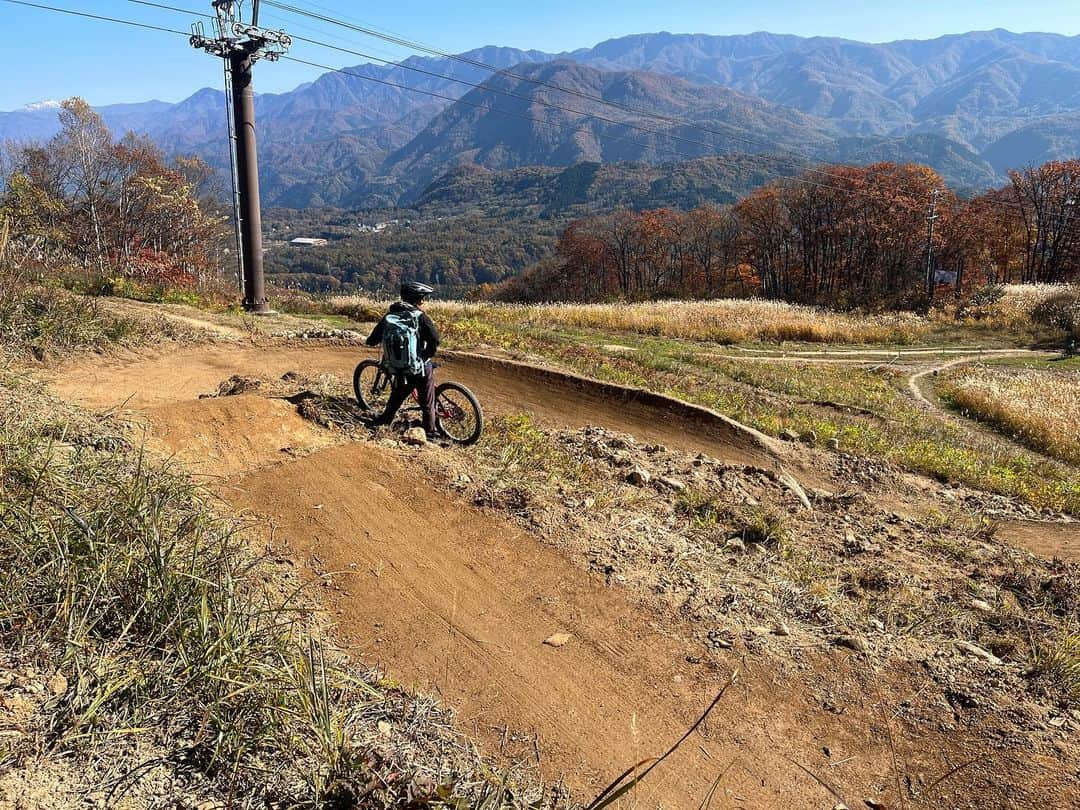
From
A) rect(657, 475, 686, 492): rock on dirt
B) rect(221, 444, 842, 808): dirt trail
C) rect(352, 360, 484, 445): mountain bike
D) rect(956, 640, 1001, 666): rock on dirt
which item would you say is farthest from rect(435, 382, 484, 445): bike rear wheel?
rect(956, 640, 1001, 666): rock on dirt

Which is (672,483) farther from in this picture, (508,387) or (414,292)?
(508,387)

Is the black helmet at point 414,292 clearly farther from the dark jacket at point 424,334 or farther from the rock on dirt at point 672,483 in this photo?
the rock on dirt at point 672,483

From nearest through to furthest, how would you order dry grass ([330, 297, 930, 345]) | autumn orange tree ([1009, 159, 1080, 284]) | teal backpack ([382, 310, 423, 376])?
1. teal backpack ([382, 310, 423, 376])
2. dry grass ([330, 297, 930, 345])
3. autumn orange tree ([1009, 159, 1080, 284])

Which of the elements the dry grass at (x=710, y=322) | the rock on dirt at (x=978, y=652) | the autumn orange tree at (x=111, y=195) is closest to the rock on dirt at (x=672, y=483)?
the rock on dirt at (x=978, y=652)

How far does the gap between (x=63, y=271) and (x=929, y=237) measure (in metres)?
58.0

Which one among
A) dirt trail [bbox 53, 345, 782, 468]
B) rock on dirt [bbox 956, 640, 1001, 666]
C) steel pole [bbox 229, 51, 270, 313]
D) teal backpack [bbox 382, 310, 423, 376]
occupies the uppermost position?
steel pole [bbox 229, 51, 270, 313]

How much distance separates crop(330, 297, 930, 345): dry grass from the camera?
2703cm

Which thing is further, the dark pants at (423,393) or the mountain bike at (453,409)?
the mountain bike at (453,409)

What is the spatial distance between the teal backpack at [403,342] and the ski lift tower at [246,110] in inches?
467

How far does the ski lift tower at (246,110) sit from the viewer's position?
18359 millimetres

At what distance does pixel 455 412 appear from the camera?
8984mm

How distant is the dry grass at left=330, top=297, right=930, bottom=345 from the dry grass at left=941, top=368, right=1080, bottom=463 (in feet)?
25.5

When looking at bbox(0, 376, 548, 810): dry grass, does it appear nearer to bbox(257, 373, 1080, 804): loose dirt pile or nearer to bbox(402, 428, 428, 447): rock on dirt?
bbox(257, 373, 1080, 804): loose dirt pile

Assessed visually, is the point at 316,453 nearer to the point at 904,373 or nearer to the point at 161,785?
the point at 161,785
